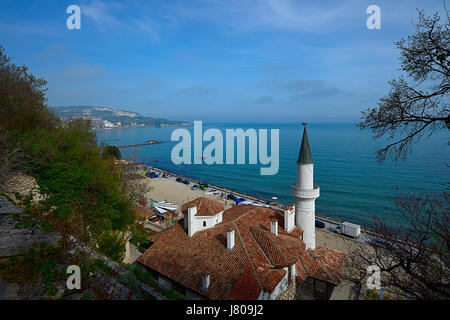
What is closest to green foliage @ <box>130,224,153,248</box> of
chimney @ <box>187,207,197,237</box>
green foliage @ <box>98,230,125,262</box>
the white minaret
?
chimney @ <box>187,207,197,237</box>

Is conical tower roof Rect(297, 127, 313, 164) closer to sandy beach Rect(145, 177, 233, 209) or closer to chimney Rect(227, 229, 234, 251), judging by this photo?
chimney Rect(227, 229, 234, 251)

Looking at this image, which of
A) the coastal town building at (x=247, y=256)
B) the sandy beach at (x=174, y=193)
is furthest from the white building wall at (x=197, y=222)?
the sandy beach at (x=174, y=193)

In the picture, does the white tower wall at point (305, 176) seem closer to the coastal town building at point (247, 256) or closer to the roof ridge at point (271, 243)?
the coastal town building at point (247, 256)

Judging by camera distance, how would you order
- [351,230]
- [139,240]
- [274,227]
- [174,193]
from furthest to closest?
[174,193]
[351,230]
[139,240]
[274,227]

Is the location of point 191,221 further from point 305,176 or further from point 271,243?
point 305,176

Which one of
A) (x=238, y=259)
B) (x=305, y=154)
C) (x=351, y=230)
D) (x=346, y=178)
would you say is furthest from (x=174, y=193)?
(x=346, y=178)

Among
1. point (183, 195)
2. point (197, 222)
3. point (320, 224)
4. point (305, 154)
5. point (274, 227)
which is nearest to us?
point (197, 222)
